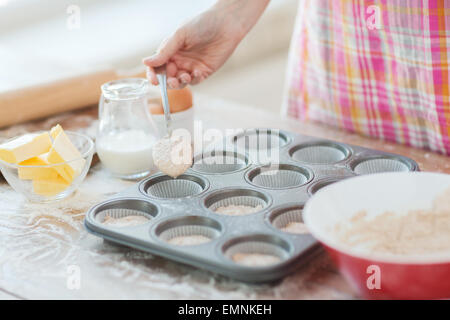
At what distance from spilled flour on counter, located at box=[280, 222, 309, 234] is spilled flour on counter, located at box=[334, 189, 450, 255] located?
12 centimetres

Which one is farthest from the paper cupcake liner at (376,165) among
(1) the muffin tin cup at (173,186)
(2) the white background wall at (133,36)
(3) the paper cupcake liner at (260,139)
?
(2) the white background wall at (133,36)

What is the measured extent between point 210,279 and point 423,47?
2.58 ft

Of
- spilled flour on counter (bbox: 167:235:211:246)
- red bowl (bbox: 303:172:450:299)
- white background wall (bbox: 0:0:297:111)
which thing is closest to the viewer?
red bowl (bbox: 303:172:450:299)

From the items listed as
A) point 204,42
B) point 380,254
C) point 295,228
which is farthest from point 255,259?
point 204,42

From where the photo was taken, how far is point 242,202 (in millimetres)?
1262

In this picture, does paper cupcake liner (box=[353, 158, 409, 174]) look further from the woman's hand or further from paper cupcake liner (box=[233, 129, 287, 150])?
the woman's hand

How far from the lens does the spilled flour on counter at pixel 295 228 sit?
3.75ft

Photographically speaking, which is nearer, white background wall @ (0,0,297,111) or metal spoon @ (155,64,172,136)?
metal spoon @ (155,64,172,136)

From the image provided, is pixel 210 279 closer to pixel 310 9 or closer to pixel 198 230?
pixel 198 230

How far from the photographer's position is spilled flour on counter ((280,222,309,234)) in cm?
114

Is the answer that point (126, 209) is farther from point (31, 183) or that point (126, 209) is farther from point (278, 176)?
point (278, 176)

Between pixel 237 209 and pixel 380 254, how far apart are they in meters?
0.40

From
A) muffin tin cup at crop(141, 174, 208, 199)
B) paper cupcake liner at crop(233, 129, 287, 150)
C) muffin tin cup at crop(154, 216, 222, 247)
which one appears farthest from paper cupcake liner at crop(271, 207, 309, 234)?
paper cupcake liner at crop(233, 129, 287, 150)

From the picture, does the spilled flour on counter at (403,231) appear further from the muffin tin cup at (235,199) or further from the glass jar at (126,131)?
the glass jar at (126,131)
